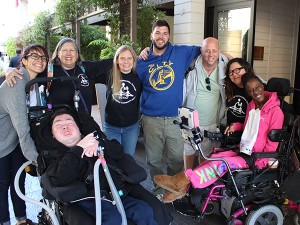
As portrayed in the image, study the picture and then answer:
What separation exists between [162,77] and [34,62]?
118cm

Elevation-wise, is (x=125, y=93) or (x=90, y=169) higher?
(x=125, y=93)

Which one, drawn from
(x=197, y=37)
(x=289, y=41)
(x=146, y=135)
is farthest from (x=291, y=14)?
(x=146, y=135)

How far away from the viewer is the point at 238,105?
9.27 ft

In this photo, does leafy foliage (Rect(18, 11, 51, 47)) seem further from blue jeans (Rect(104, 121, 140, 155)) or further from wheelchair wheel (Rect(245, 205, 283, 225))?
wheelchair wheel (Rect(245, 205, 283, 225))

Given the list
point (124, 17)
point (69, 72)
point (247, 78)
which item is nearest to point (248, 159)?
point (247, 78)

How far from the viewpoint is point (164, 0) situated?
19.9 feet

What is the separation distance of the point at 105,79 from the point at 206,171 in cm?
144

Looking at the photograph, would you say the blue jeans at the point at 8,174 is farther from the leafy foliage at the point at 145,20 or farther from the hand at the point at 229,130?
the leafy foliage at the point at 145,20

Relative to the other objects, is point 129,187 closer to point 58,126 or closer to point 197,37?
point 58,126

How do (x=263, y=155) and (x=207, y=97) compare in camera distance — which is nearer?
(x=263, y=155)

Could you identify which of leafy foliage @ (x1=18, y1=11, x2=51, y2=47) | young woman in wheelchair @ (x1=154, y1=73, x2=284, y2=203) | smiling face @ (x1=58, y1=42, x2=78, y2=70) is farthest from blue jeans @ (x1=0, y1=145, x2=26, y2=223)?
leafy foliage @ (x1=18, y1=11, x2=51, y2=47)

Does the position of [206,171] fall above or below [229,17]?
below

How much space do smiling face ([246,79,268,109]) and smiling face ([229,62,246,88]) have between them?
246mm

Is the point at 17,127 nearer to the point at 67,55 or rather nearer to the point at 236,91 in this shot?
the point at 67,55
